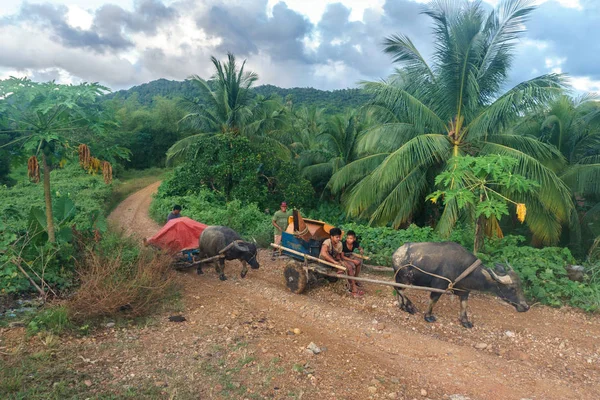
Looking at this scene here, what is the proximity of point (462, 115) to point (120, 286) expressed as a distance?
8.12 m

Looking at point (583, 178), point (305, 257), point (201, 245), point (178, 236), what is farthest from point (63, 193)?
point (583, 178)

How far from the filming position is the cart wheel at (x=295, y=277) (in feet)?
23.7

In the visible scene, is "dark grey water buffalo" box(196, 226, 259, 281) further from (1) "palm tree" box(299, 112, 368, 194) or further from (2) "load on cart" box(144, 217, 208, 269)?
(1) "palm tree" box(299, 112, 368, 194)

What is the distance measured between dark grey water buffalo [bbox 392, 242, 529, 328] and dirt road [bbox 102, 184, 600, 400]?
0.52 meters

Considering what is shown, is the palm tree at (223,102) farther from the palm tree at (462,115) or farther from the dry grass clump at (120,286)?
the dry grass clump at (120,286)

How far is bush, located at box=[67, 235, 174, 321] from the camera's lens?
5531mm

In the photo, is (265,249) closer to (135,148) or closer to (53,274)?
(53,274)

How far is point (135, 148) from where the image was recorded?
3406 centimetres

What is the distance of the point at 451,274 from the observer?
20.1ft

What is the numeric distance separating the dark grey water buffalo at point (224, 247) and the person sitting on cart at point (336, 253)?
1631 mm

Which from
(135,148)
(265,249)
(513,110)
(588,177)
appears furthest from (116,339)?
(135,148)

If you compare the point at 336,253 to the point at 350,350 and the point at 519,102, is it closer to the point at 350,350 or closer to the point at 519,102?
the point at 350,350

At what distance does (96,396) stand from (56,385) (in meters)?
0.46

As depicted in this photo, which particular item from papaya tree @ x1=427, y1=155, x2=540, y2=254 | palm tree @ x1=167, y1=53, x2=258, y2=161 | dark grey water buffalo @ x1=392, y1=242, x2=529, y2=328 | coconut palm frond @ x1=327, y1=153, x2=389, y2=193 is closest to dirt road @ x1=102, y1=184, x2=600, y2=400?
dark grey water buffalo @ x1=392, y1=242, x2=529, y2=328
